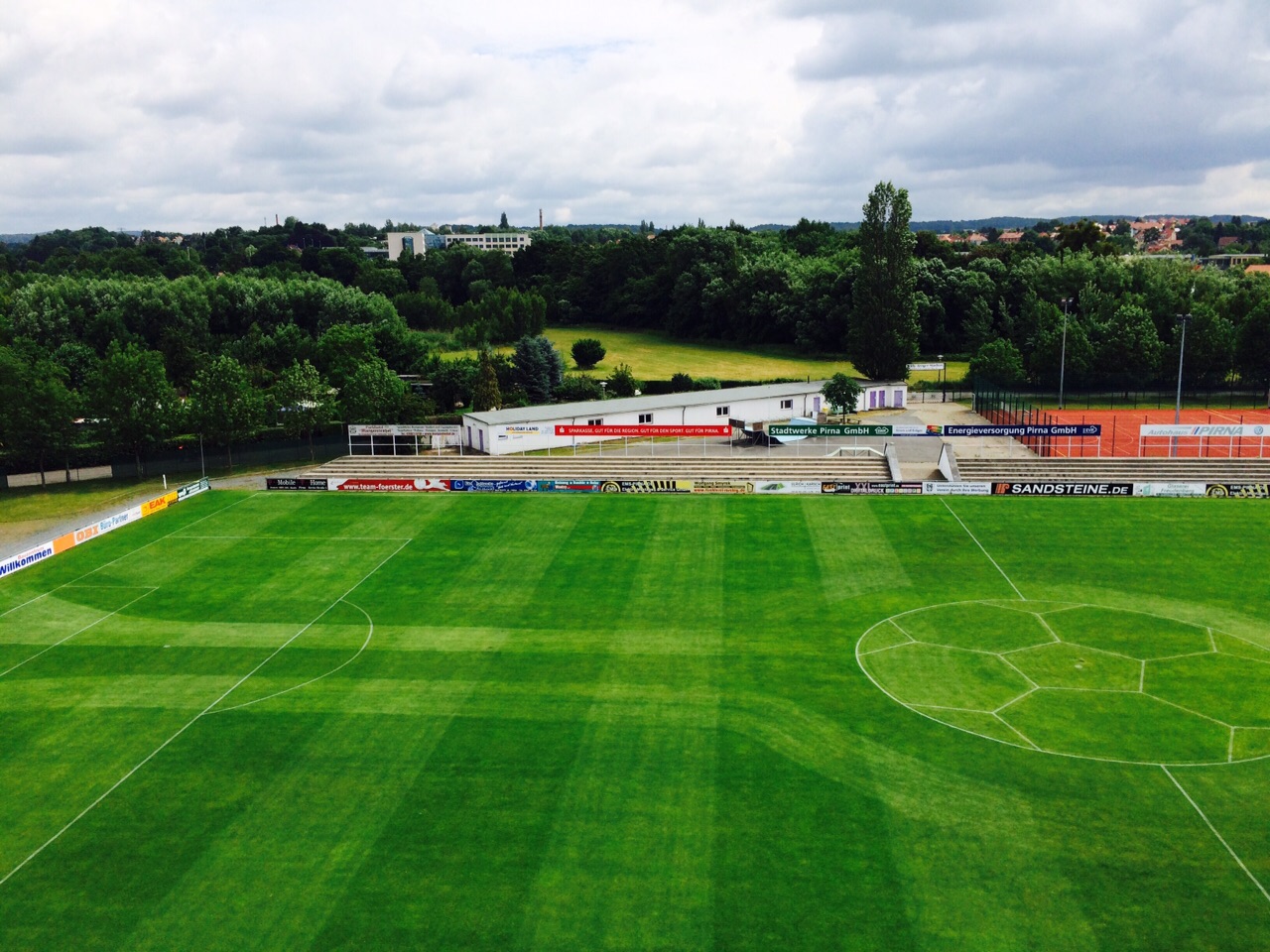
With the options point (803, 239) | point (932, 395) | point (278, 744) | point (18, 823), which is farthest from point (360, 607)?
point (803, 239)

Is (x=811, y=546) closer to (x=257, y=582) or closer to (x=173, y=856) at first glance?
(x=257, y=582)

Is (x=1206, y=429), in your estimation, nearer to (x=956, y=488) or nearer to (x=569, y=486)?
(x=956, y=488)

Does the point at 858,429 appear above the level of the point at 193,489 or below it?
above

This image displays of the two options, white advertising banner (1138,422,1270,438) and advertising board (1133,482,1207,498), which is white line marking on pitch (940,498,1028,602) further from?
white advertising banner (1138,422,1270,438)

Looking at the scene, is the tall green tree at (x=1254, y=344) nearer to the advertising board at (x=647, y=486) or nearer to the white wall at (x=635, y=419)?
the white wall at (x=635, y=419)

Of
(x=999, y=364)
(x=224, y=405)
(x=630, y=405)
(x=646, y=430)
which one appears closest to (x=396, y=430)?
(x=224, y=405)

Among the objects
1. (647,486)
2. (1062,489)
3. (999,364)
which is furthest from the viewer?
(999,364)

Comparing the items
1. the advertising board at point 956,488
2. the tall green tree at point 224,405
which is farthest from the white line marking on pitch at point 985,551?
the tall green tree at point 224,405
